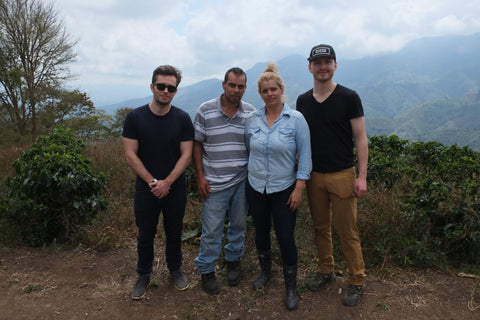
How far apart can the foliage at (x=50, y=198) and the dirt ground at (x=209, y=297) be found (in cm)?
66

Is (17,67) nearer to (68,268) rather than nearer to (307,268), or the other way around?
(68,268)

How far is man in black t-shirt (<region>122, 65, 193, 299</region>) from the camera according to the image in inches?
112

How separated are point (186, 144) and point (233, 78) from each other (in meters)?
0.79

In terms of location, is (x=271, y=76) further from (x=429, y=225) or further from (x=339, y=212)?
(x=429, y=225)

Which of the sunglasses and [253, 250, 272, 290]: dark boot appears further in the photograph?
[253, 250, 272, 290]: dark boot

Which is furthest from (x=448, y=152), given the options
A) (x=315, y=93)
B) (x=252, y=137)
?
(x=252, y=137)

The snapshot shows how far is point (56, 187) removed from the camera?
425 cm

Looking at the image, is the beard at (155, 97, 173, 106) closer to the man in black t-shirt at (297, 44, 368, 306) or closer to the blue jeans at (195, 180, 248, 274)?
the blue jeans at (195, 180, 248, 274)

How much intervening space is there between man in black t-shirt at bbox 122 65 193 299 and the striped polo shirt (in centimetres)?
16

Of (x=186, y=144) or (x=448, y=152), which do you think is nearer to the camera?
(x=186, y=144)

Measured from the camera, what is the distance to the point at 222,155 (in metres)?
2.96

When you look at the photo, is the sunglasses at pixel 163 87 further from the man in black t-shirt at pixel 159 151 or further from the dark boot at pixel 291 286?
the dark boot at pixel 291 286

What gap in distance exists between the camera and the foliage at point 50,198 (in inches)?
165

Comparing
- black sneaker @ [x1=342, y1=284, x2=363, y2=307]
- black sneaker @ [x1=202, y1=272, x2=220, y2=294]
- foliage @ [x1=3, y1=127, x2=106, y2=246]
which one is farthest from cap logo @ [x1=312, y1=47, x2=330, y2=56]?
foliage @ [x1=3, y1=127, x2=106, y2=246]
